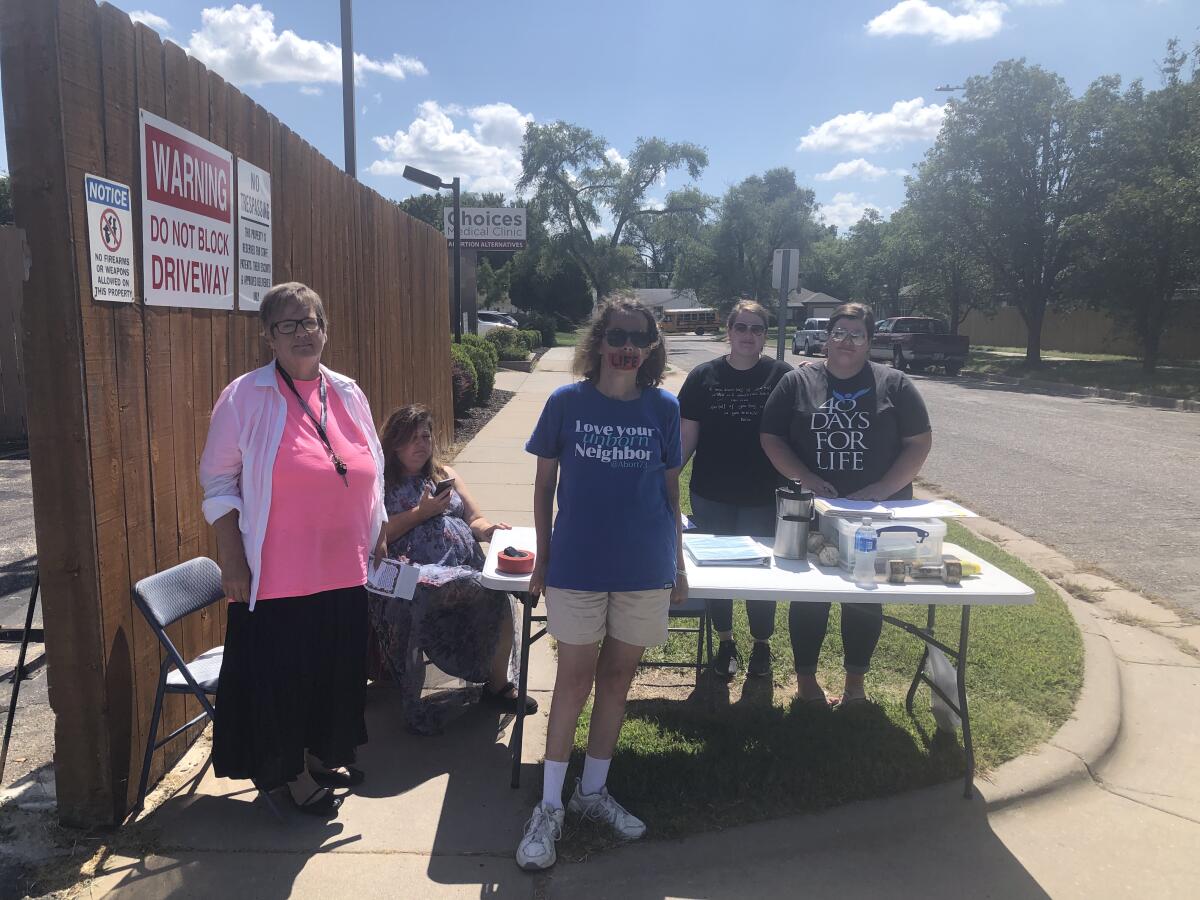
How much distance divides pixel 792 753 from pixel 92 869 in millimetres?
2576

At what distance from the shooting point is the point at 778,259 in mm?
9953

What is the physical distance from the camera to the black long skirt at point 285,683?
2898 mm

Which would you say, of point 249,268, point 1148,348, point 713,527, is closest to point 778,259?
point 713,527

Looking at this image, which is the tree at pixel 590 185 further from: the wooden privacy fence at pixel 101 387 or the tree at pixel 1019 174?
the wooden privacy fence at pixel 101 387

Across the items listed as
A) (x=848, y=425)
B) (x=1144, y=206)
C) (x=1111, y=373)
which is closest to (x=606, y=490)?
(x=848, y=425)

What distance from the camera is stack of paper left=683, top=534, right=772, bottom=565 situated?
3527 mm

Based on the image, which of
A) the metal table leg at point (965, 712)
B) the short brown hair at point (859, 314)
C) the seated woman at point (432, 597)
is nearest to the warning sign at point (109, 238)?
the seated woman at point (432, 597)

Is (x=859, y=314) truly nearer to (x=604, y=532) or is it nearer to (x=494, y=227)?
(x=604, y=532)

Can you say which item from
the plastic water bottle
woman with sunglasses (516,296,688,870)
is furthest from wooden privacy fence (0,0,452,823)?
the plastic water bottle

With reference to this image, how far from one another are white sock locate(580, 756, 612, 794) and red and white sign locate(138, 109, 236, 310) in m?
2.29

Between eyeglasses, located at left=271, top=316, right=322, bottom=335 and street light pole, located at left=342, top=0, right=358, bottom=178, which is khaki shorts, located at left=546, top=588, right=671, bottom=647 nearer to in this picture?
eyeglasses, located at left=271, top=316, right=322, bottom=335

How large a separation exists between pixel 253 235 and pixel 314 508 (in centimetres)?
179

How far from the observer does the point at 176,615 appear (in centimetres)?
306

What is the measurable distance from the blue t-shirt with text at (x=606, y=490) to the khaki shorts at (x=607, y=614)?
49 millimetres
